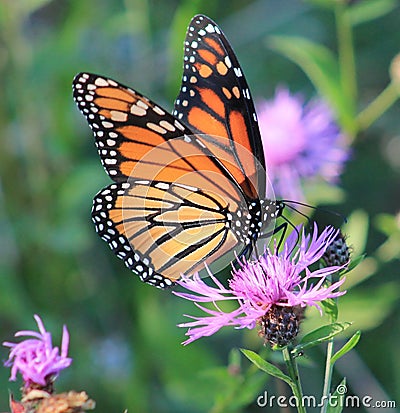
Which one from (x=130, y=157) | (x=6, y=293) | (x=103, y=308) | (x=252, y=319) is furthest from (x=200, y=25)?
(x=103, y=308)

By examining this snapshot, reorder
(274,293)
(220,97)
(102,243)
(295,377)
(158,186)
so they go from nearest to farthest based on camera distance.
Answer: (295,377) < (274,293) < (220,97) < (158,186) < (102,243)

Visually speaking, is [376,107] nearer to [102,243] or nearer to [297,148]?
[297,148]

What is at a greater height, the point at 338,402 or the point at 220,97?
the point at 220,97

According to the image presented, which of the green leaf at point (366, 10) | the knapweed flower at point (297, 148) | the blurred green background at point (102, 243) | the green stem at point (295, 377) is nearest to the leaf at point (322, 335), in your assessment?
the green stem at point (295, 377)

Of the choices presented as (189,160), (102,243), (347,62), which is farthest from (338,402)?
(102,243)

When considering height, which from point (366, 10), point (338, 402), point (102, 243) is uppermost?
point (366, 10)

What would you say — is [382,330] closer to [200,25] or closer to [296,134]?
[296,134]
